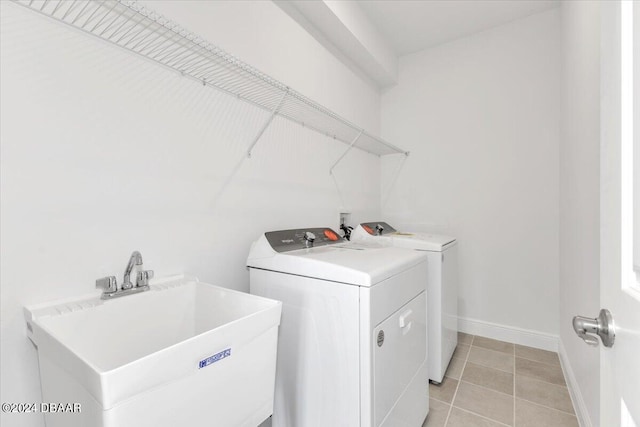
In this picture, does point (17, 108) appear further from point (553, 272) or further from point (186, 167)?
point (553, 272)

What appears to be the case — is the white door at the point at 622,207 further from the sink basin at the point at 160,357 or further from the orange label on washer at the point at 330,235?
the orange label on washer at the point at 330,235

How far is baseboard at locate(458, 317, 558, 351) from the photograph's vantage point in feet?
7.91

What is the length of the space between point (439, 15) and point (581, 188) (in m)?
1.83

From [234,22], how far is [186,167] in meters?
0.85

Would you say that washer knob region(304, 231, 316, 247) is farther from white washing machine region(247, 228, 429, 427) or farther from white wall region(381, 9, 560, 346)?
white wall region(381, 9, 560, 346)

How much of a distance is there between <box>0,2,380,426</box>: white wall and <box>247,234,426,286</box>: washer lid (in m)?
0.24

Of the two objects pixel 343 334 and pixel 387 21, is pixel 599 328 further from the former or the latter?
pixel 387 21

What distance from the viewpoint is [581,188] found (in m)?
A: 1.58

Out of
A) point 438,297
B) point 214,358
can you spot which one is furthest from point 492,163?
point 214,358

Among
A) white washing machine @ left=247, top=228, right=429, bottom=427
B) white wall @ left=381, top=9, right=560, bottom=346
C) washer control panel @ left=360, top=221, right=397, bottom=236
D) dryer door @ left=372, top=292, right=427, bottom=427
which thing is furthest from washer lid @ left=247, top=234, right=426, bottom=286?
white wall @ left=381, top=9, right=560, bottom=346

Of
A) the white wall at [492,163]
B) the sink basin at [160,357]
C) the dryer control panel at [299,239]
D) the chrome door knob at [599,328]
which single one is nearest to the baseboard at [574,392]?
the white wall at [492,163]

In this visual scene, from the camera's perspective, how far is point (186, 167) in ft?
4.28

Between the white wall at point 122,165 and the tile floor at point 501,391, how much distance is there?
1528 mm

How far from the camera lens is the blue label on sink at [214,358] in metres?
0.71
